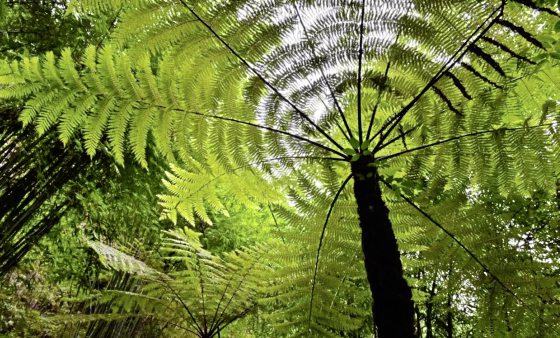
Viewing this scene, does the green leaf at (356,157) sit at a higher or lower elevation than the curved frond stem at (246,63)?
lower

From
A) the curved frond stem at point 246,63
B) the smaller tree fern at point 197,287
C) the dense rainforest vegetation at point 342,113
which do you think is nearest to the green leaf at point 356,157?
the dense rainforest vegetation at point 342,113

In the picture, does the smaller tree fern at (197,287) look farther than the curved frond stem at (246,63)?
Yes

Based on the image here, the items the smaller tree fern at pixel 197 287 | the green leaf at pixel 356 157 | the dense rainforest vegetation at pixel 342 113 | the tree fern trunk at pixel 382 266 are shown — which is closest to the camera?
the tree fern trunk at pixel 382 266

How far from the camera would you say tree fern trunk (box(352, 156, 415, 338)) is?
0.66 meters

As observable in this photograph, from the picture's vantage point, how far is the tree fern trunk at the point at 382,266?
0.66 meters

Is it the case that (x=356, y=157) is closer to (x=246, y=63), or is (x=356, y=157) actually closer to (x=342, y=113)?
(x=342, y=113)

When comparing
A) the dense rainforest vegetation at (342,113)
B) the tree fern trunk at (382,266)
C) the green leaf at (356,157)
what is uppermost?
the dense rainforest vegetation at (342,113)

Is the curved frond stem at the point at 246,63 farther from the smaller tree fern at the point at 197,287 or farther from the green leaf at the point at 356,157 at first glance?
the smaller tree fern at the point at 197,287

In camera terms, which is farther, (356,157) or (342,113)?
(342,113)

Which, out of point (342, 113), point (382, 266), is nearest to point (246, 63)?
point (342, 113)

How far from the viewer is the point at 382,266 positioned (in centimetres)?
71

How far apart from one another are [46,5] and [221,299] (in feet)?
5.95

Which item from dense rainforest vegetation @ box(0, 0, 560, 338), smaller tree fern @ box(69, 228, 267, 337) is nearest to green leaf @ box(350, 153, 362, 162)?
dense rainforest vegetation @ box(0, 0, 560, 338)

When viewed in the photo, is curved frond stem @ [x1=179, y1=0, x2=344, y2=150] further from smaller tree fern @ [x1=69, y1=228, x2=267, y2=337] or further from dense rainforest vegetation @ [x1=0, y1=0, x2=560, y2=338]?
smaller tree fern @ [x1=69, y1=228, x2=267, y2=337]
